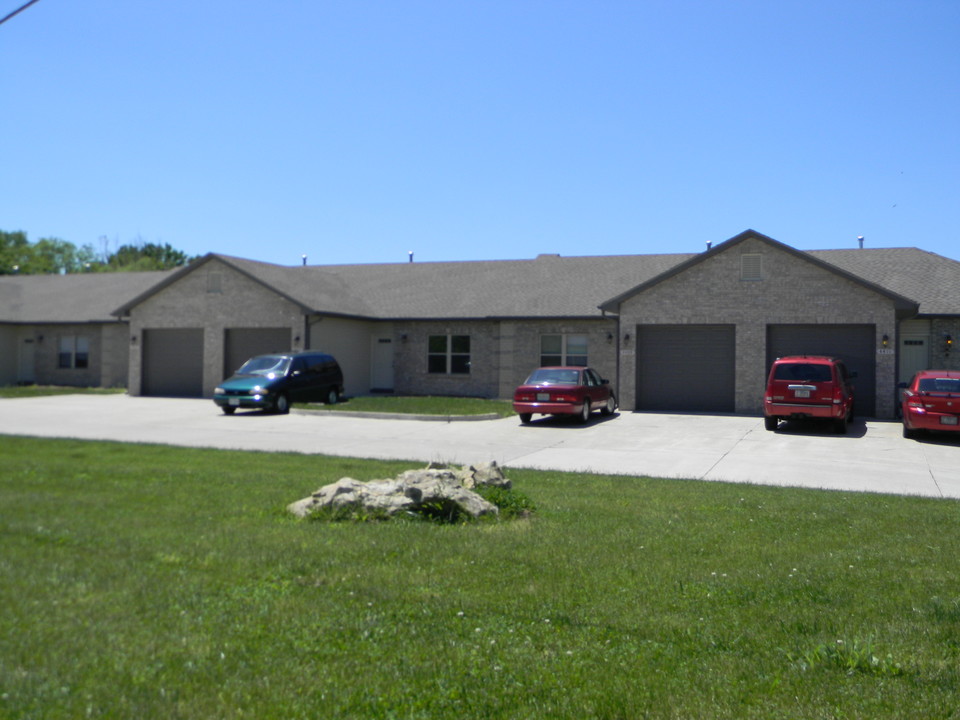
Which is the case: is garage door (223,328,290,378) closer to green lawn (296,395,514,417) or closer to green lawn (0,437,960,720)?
green lawn (296,395,514,417)

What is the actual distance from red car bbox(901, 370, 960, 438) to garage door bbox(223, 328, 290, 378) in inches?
768

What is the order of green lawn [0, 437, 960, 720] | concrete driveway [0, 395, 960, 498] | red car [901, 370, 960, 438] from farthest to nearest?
red car [901, 370, 960, 438] → concrete driveway [0, 395, 960, 498] → green lawn [0, 437, 960, 720]

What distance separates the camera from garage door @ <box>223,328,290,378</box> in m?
30.6

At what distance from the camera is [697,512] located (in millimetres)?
9633

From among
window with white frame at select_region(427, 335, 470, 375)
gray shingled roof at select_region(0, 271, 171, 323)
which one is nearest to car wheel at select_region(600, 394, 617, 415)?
window with white frame at select_region(427, 335, 470, 375)

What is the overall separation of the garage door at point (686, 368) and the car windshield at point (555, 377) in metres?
4.33

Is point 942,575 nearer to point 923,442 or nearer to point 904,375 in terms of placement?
point 923,442

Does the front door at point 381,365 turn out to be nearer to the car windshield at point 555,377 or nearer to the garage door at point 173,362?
the garage door at point 173,362

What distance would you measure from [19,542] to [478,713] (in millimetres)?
4428

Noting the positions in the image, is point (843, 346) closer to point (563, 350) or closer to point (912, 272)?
point (912, 272)

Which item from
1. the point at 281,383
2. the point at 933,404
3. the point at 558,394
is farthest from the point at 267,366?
the point at 933,404

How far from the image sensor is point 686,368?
26359mm

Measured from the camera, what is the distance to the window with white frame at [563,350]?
29953mm

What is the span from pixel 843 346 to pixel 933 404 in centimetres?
614
